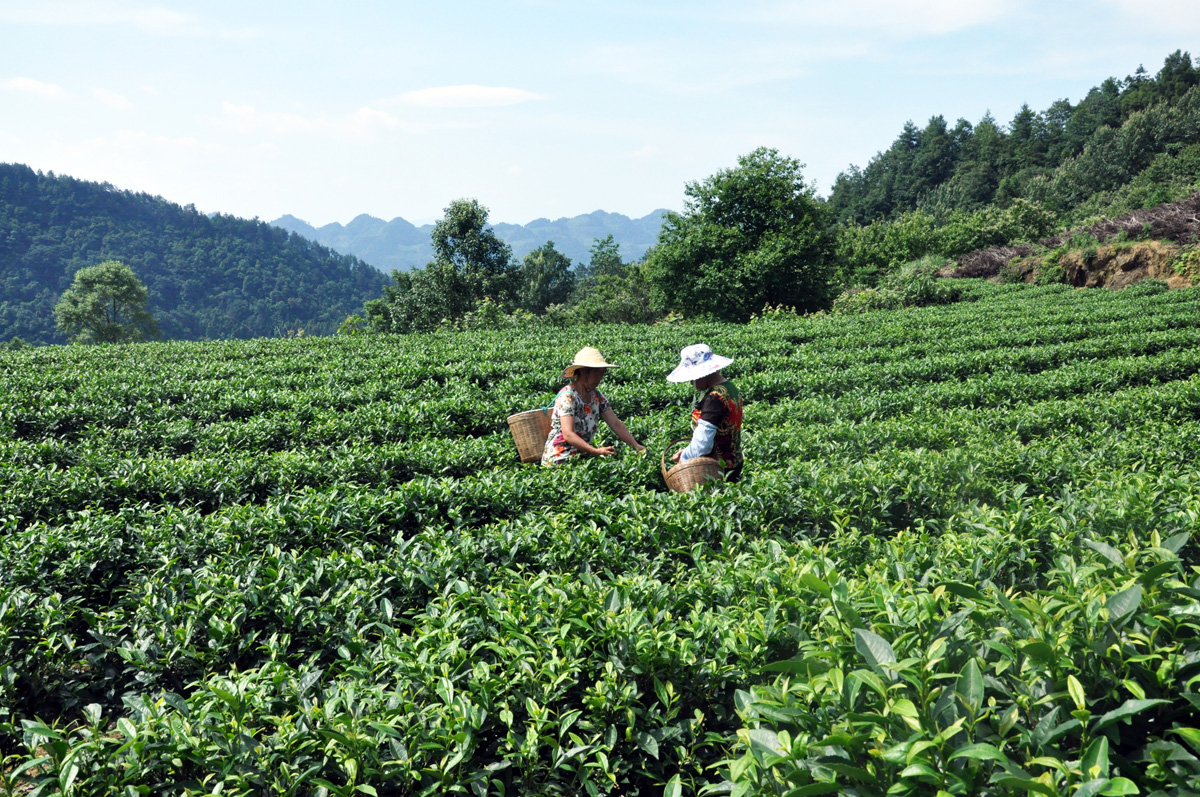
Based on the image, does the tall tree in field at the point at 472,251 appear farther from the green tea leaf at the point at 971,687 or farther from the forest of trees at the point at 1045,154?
the green tea leaf at the point at 971,687

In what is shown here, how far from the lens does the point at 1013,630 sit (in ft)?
6.20

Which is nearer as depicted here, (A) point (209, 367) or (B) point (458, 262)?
(A) point (209, 367)

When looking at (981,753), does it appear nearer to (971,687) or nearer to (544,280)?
(971,687)

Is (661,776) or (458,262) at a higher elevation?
(458,262)

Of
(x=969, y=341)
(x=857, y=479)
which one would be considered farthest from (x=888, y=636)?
(x=969, y=341)

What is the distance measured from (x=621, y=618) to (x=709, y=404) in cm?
253

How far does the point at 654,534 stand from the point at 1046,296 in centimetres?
2323

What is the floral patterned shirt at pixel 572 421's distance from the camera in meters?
5.62

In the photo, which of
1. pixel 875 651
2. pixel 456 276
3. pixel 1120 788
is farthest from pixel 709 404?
pixel 456 276

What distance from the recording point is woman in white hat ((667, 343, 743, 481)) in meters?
4.83

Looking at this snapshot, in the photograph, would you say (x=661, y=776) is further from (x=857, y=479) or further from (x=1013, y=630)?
(x=857, y=479)

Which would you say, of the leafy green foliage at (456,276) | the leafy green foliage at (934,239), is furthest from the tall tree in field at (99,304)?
the leafy green foliage at (934,239)

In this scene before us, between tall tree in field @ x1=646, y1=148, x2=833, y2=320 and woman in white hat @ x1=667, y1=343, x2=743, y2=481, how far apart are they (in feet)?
81.2

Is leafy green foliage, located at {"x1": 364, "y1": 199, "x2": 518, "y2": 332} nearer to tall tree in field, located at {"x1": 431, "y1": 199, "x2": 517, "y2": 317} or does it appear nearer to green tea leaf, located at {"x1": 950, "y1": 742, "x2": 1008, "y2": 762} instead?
tall tree in field, located at {"x1": 431, "y1": 199, "x2": 517, "y2": 317}
